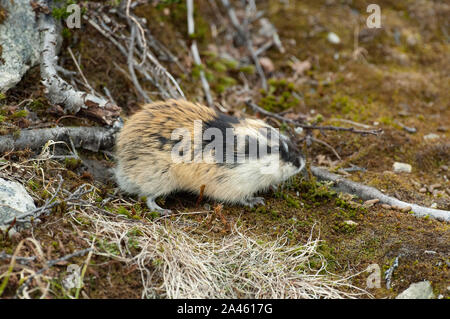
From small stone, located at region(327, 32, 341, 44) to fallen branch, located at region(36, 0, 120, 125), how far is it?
4.88 m

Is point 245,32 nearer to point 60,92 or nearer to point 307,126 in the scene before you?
point 307,126

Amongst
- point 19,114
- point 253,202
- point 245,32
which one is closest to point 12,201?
point 19,114

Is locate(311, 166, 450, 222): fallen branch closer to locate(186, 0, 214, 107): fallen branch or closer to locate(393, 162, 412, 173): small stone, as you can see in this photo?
locate(393, 162, 412, 173): small stone

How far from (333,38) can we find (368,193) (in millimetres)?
4291

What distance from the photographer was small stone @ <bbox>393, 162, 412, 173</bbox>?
6.30 m

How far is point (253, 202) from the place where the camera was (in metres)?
5.74

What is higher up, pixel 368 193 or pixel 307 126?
pixel 307 126

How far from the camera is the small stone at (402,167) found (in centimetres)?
630

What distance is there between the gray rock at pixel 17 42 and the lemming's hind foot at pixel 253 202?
338 cm

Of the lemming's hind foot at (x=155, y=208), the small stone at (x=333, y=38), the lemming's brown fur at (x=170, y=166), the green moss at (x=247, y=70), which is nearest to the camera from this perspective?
the lemming's hind foot at (x=155, y=208)

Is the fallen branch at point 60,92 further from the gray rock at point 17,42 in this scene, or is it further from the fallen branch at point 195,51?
the fallen branch at point 195,51

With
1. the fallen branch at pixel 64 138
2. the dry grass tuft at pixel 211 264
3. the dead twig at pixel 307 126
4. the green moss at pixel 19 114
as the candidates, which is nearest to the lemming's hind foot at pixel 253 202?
the dry grass tuft at pixel 211 264
